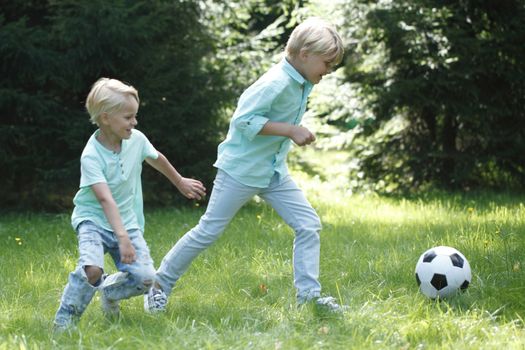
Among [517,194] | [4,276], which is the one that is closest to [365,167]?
[517,194]

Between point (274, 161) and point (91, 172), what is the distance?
3.67 feet

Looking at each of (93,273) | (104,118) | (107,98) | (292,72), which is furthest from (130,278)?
(292,72)

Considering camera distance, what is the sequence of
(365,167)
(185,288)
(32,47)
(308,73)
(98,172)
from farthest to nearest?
(365,167) → (32,47) → (185,288) → (308,73) → (98,172)

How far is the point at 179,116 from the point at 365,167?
2.87m

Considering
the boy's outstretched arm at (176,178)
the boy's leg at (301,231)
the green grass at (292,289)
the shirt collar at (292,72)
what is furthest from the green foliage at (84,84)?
the shirt collar at (292,72)

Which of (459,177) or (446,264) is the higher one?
(446,264)

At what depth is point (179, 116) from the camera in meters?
8.50

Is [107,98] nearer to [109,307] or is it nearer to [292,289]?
[109,307]

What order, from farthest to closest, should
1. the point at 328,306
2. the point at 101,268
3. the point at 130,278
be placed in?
the point at 328,306, the point at 130,278, the point at 101,268

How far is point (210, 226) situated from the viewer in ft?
14.6

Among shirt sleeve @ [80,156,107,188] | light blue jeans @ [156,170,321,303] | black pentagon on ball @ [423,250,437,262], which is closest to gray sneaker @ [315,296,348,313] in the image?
light blue jeans @ [156,170,321,303]

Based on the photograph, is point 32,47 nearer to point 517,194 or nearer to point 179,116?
point 179,116

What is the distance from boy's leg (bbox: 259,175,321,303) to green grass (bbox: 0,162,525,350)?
6.5 inches

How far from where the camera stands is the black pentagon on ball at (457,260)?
4411 mm
